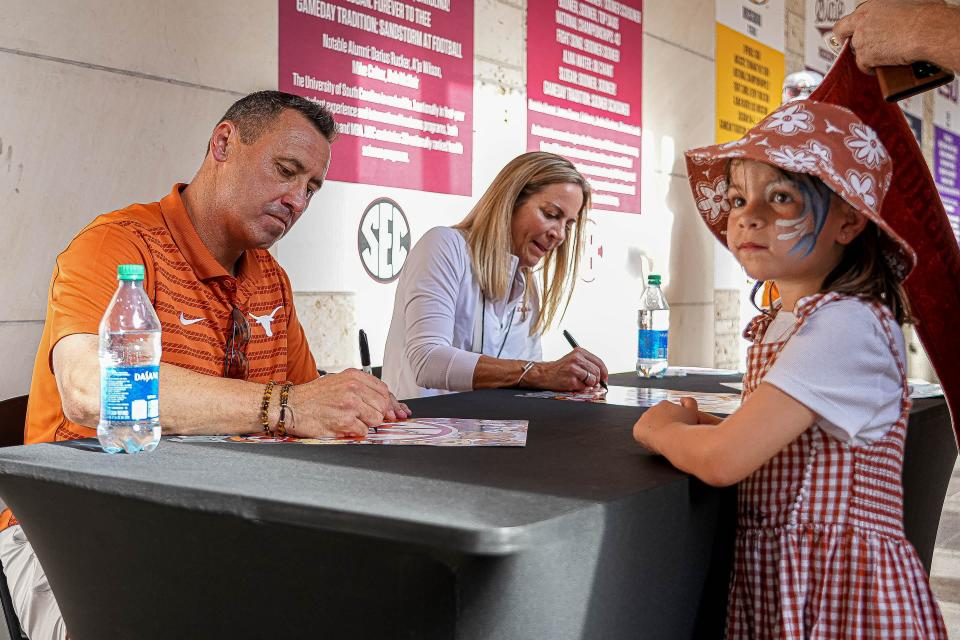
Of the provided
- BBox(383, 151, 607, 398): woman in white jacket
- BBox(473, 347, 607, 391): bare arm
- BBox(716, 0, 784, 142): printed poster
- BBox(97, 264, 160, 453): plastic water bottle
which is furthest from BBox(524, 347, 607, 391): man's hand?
BBox(716, 0, 784, 142): printed poster

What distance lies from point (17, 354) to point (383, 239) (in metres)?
1.46

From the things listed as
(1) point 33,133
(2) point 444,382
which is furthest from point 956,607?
(1) point 33,133

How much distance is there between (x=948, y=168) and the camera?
10219 millimetres

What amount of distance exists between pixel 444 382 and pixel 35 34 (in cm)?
144

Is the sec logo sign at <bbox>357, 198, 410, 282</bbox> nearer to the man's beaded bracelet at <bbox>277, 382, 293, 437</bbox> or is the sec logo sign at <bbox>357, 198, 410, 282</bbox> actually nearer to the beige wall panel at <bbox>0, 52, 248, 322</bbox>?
the beige wall panel at <bbox>0, 52, 248, 322</bbox>

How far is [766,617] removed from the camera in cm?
128

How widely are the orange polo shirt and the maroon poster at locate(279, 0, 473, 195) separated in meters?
1.29

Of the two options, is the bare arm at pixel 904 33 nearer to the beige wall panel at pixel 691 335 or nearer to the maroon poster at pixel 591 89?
the maroon poster at pixel 591 89

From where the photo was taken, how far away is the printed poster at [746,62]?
6.04 meters

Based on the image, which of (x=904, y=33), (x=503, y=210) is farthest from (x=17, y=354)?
(x=904, y=33)

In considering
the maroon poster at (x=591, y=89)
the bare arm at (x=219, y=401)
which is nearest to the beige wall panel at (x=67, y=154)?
the bare arm at (x=219, y=401)

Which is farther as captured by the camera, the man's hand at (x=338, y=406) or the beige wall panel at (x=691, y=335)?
the beige wall panel at (x=691, y=335)

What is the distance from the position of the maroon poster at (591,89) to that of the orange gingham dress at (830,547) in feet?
10.7

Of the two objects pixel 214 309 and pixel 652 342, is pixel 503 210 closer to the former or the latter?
pixel 652 342
